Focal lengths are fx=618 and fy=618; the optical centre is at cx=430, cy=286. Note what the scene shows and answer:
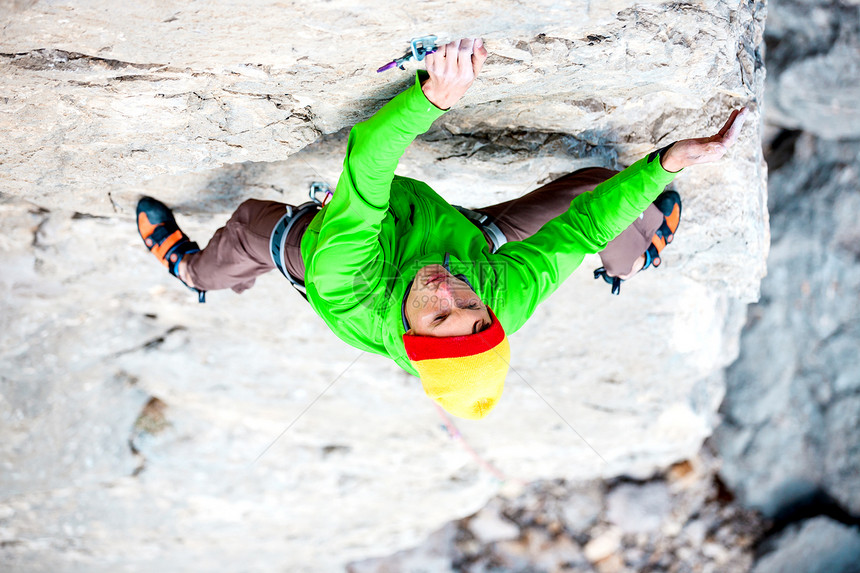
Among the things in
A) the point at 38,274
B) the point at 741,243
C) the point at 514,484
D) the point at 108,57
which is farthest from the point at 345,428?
the point at 108,57

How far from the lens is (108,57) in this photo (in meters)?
1.63

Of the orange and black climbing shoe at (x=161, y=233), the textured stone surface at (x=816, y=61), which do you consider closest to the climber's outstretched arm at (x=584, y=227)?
the orange and black climbing shoe at (x=161, y=233)

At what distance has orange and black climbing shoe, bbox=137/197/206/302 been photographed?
8.81 ft

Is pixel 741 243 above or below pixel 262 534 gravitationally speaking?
above

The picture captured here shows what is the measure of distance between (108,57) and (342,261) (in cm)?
81

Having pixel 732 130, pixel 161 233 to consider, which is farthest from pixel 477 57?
pixel 161 233

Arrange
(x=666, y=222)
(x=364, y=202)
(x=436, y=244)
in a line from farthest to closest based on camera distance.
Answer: (x=666, y=222) → (x=436, y=244) → (x=364, y=202)

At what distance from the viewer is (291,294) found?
127 inches

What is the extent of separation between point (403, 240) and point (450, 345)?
47 centimetres

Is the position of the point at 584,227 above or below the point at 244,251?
above

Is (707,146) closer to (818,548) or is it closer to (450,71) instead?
(450,71)

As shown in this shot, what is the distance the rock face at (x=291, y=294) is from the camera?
66.8 inches

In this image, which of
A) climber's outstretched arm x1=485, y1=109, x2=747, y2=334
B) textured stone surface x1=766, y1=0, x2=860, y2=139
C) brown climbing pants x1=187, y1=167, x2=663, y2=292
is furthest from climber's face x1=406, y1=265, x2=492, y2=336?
textured stone surface x1=766, y1=0, x2=860, y2=139

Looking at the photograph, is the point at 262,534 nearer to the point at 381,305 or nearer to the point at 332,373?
the point at 332,373
